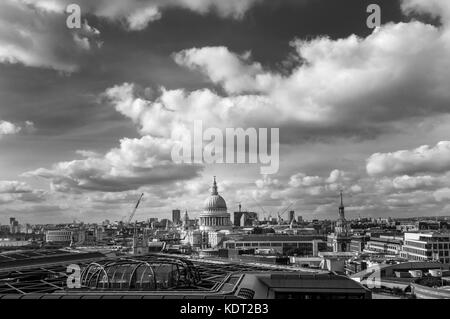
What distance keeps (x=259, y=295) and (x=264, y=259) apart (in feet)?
128

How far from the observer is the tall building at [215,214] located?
155625 mm

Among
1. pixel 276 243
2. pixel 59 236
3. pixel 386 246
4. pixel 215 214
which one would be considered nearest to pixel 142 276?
pixel 386 246

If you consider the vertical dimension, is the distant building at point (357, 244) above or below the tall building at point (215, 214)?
below

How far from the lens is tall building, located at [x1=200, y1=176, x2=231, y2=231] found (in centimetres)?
15562

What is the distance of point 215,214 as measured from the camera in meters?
156

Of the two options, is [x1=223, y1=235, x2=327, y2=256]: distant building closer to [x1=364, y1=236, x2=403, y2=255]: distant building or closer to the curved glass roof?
[x1=364, y1=236, x2=403, y2=255]: distant building

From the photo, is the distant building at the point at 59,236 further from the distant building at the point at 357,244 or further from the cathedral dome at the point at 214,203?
the distant building at the point at 357,244

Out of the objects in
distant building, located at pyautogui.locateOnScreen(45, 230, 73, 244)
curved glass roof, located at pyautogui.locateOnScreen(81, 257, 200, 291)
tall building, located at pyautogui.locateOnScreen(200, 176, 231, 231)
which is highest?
tall building, located at pyautogui.locateOnScreen(200, 176, 231, 231)

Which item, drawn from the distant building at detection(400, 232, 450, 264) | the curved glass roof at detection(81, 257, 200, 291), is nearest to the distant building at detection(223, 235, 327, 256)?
the distant building at detection(400, 232, 450, 264)

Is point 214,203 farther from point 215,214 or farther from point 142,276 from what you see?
point 142,276

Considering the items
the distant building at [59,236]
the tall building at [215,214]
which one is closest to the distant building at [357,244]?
the tall building at [215,214]
